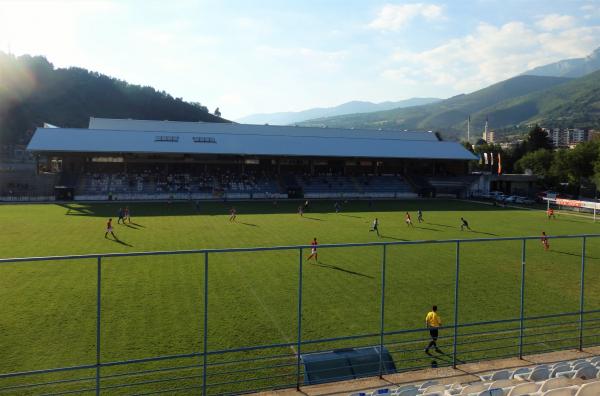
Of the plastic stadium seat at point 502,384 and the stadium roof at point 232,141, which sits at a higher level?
the stadium roof at point 232,141

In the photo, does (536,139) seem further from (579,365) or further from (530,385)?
(530,385)

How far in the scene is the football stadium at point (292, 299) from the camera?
10148 mm

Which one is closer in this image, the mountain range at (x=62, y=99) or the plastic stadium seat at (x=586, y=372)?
the plastic stadium seat at (x=586, y=372)

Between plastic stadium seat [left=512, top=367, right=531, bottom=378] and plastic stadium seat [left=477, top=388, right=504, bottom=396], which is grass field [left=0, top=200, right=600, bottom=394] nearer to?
plastic stadium seat [left=512, top=367, right=531, bottom=378]

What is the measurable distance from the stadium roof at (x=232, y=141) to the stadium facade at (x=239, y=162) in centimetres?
14

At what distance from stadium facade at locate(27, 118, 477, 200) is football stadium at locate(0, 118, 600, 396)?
7.82 meters

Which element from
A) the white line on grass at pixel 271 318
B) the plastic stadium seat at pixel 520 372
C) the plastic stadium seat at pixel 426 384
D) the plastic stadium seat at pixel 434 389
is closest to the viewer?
the plastic stadium seat at pixel 434 389

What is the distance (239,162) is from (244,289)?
53.8 metres

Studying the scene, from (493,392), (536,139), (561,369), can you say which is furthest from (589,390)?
(536,139)

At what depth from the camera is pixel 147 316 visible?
14711 millimetres

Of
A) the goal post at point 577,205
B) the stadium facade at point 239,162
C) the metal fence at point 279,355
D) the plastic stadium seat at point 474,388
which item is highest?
the stadium facade at point 239,162

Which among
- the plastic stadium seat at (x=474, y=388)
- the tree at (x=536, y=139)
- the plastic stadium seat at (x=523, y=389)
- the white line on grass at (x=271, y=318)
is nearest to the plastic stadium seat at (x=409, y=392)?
the plastic stadium seat at (x=474, y=388)

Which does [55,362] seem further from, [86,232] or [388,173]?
[388,173]

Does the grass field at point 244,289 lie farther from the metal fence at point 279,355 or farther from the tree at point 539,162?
the tree at point 539,162
